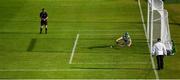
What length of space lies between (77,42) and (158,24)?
5.64 m

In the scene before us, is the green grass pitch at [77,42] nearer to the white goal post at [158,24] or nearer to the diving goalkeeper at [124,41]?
the diving goalkeeper at [124,41]

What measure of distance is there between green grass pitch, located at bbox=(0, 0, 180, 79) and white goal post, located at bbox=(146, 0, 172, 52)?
1.03m

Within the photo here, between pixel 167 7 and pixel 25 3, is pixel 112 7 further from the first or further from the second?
pixel 25 3

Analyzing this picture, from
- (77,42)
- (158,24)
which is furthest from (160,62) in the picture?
(77,42)

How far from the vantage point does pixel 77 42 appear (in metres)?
38.2

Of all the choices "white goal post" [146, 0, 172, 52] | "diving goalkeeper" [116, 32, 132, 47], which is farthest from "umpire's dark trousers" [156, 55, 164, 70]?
"diving goalkeeper" [116, 32, 132, 47]

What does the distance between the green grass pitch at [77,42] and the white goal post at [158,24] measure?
1.03 metres

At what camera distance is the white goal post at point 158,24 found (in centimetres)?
3394

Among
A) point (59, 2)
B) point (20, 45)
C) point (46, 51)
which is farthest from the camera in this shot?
point (59, 2)

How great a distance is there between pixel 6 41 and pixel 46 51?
5109 millimetres

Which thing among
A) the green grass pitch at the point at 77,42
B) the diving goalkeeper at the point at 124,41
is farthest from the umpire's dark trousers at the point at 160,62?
the diving goalkeeper at the point at 124,41

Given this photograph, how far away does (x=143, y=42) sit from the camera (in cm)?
3803

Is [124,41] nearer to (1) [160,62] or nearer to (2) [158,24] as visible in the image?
(2) [158,24]

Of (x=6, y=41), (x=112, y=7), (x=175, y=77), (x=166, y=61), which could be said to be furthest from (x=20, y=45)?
(x=112, y=7)
